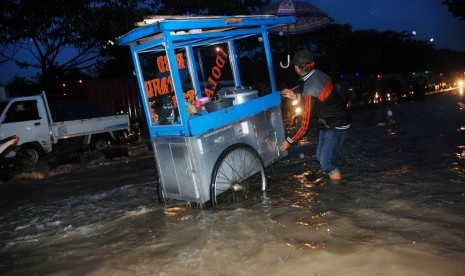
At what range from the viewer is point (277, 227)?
13.2 ft

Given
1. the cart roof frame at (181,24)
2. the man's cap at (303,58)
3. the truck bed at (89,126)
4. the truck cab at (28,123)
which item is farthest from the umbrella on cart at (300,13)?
the truck cab at (28,123)

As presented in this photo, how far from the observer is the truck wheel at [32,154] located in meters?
10.7

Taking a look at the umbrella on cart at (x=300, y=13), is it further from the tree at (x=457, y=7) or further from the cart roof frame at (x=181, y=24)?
the tree at (x=457, y=7)

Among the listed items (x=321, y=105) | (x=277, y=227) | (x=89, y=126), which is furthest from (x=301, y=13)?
(x=89, y=126)

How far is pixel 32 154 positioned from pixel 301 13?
8.98 m

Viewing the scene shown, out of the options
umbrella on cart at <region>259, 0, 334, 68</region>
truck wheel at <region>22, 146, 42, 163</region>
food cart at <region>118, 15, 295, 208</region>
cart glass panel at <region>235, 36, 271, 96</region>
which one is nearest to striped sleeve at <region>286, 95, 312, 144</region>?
food cart at <region>118, 15, 295, 208</region>

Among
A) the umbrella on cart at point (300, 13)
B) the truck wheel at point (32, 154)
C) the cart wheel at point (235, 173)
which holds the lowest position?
the cart wheel at point (235, 173)

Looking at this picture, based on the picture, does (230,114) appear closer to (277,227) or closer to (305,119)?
(305,119)

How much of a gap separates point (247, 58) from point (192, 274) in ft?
84.1

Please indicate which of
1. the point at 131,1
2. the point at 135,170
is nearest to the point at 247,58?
the point at 131,1

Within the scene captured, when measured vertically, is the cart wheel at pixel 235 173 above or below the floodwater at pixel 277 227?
above

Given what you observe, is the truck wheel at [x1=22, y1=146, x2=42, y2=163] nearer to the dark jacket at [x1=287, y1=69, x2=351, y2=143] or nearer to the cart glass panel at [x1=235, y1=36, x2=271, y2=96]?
the dark jacket at [x1=287, y1=69, x2=351, y2=143]

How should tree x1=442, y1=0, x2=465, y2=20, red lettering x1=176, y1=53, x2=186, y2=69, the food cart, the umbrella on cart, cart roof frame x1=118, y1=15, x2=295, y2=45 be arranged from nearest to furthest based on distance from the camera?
cart roof frame x1=118, y1=15, x2=295, y2=45, the food cart, red lettering x1=176, y1=53, x2=186, y2=69, the umbrella on cart, tree x1=442, y1=0, x2=465, y2=20

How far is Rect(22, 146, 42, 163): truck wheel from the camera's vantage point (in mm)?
10727
